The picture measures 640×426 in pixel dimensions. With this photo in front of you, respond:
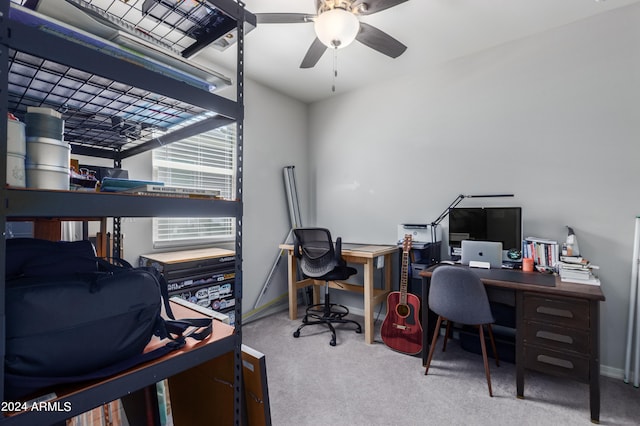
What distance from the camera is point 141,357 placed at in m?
0.66

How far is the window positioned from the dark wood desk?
2.44 meters

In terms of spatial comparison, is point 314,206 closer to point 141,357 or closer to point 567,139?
point 567,139

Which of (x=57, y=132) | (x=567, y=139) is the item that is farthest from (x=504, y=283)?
(x=57, y=132)

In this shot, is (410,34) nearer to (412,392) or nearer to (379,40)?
(379,40)

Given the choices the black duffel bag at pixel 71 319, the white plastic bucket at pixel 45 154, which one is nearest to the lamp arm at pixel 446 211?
the black duffel bag at pixel 71 319

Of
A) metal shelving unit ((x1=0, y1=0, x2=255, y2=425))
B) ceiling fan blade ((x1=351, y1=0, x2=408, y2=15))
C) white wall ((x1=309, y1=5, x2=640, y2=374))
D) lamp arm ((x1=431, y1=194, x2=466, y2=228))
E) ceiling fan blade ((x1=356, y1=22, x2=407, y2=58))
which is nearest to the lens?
metal shelving unit ((x1=0, y1=0, x2=255, y2=425))

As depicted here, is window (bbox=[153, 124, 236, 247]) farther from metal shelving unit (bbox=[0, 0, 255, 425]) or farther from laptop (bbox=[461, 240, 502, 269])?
laptop (bbox=[461, 240, 502, 269])

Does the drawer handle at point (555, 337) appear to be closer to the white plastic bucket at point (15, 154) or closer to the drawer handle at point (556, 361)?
the drawer handle at point (556, 361)

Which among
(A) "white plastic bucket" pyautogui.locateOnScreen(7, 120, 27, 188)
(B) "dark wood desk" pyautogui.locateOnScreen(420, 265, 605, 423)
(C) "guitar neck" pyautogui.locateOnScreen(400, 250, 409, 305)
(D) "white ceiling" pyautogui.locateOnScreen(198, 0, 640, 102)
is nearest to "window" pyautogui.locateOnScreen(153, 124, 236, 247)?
(D) "white ceiling" pyautogui.locateOnScreen(198, 0, 640, 102)

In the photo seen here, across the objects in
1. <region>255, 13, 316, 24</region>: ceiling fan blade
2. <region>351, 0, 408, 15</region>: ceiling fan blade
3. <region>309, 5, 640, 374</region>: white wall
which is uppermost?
<region>351, 0, 408, 15</region>: ceiling fan blade

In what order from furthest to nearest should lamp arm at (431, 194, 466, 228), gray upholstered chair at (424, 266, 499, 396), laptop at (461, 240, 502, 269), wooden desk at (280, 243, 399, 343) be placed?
lamp arm at (431, 194, 466, 228), wooden desk at (280, 243, 399, 343), laptop at (461, 240, 502, 269), gray upholstered chair at (424, 266, 499, 396)

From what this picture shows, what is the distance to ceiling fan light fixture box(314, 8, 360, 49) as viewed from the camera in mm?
1766

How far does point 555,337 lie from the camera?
1.79m

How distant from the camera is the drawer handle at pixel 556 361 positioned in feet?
5.68
